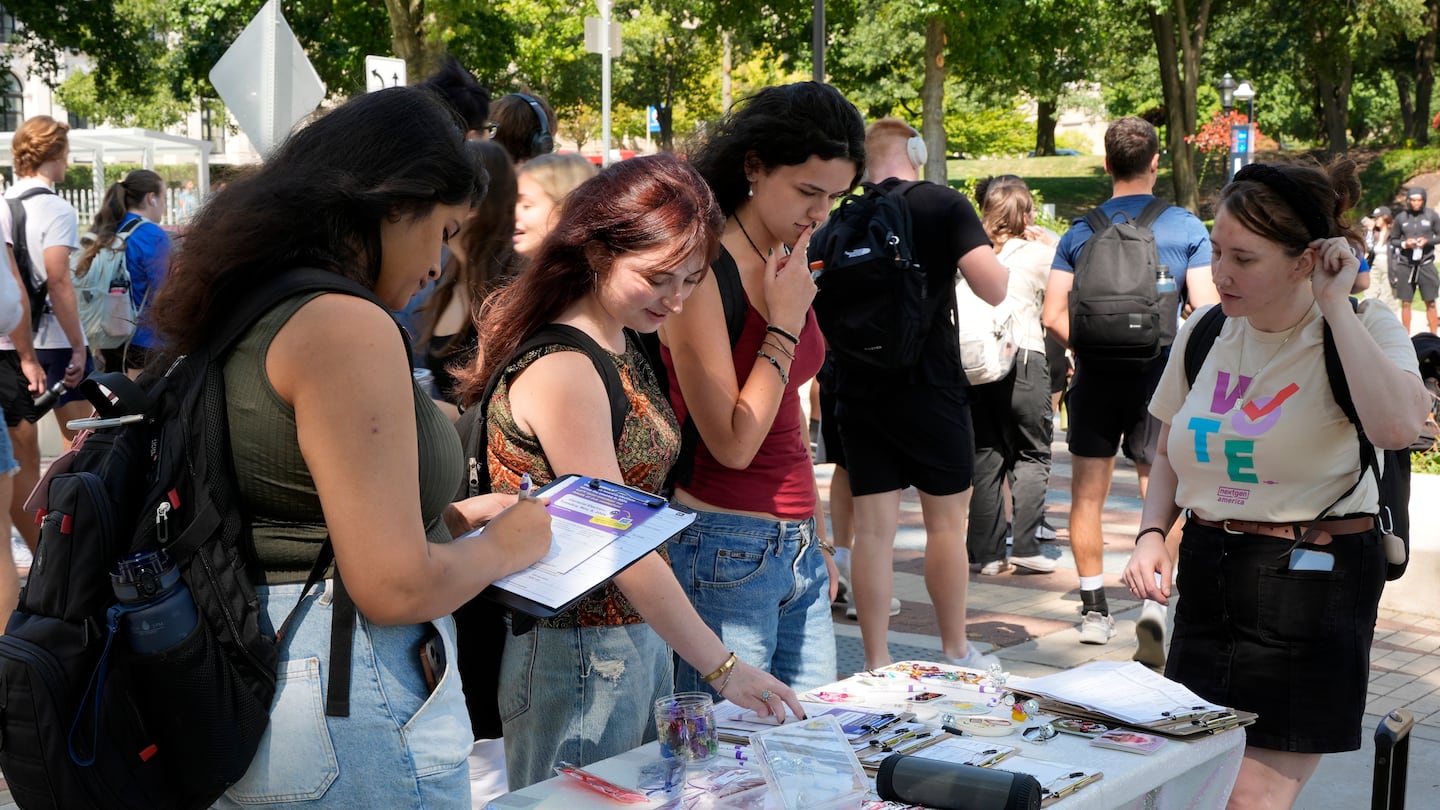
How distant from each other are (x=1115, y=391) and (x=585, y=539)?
4.26 metres

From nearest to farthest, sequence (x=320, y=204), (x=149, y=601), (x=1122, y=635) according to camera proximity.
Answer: (x=149, y=601), (x=320, y=204), (x=1122, y=635)

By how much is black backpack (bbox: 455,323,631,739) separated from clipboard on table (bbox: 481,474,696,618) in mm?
271

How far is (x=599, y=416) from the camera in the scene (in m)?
2.44

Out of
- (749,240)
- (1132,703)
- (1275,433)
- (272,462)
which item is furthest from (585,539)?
(1275,433)

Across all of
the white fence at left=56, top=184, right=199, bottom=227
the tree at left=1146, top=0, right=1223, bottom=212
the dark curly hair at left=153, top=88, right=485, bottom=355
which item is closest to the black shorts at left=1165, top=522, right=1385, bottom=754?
the dark curly hair at left=153, top=88, right=485, bottom=355

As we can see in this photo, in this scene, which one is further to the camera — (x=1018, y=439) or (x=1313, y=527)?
(x=1018, y=439)

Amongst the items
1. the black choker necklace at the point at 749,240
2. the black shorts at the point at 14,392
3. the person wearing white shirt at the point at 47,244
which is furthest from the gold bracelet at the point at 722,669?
the person wearing white shirt at the point at 47,244

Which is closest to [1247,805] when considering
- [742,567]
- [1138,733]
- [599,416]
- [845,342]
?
[1138,733]

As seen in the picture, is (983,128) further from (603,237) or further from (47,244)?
(603,237)

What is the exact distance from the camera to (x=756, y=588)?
304 cm

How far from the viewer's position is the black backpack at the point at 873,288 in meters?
4.60

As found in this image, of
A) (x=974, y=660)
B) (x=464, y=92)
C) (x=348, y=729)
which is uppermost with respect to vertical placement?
(x=464, y=92)

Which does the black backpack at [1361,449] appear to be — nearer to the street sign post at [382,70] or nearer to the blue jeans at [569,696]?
the blue jeans at [569,696]

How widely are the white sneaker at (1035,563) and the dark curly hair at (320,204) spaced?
560cm
